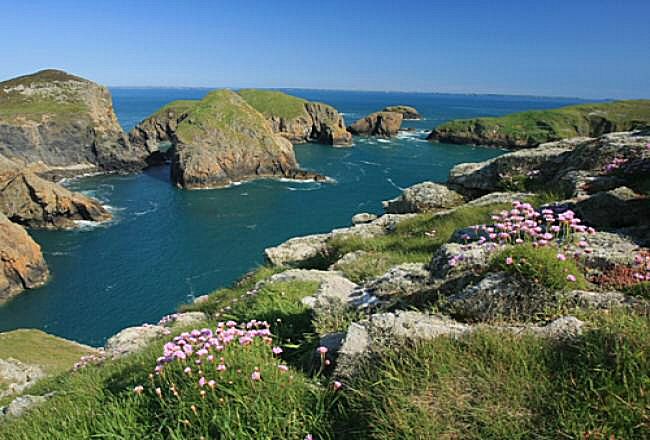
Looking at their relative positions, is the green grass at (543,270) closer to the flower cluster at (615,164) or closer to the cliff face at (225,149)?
the flower cluster at (615,164)

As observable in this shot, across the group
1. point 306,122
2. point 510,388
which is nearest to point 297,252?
point 510,388

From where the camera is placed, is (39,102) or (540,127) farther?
(540,127)

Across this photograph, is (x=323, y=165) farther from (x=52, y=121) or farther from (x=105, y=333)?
(x=105, y=333)

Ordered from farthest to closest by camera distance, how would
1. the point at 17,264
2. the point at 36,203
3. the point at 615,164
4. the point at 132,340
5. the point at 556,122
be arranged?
the point at 556,122 < the point at 36,203 < the point at 17,264 < the point at 615,164 < the point at 132,340

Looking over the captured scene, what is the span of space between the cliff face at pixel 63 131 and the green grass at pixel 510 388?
422 ft

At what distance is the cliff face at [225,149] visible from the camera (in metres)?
99.3

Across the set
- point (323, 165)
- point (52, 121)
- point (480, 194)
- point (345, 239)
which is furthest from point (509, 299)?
point (52, 121)

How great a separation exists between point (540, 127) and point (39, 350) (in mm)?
186380

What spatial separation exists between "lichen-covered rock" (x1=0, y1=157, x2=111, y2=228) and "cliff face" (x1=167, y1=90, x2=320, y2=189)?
27568mm

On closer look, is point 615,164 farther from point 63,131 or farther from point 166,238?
point 63,131

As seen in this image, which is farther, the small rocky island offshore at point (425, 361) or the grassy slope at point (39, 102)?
the grassy slope at point (39, 102)

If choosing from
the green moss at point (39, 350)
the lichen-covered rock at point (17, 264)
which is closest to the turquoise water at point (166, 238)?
the lichen-covered rock at point (17, 264)

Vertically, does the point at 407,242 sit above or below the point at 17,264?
above

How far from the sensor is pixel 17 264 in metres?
49.8
